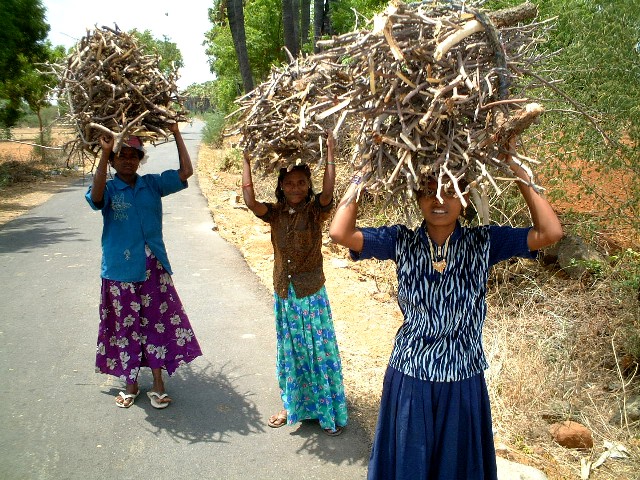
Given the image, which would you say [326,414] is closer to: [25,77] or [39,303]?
[39,303]

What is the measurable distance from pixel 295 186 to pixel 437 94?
1.62 meters

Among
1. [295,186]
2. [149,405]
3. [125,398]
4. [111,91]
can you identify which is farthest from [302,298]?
[111,91]

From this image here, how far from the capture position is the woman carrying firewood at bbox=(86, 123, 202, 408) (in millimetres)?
3707

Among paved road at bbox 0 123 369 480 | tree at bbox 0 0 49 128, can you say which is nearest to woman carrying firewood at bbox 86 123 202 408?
paved road at bbox 0 123 369 480

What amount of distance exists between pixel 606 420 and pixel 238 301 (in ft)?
12.8

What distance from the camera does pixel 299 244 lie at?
11.2ft

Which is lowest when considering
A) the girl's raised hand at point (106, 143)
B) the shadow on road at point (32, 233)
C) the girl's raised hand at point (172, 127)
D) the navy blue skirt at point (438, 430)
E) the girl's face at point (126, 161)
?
the shadow on road at point (32, 233)

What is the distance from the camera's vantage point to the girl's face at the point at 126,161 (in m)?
3.60

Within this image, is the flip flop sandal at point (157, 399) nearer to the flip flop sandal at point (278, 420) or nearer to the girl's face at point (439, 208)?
the flip flop sandal at point (278, 420)

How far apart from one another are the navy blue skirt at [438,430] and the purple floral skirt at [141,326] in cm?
217

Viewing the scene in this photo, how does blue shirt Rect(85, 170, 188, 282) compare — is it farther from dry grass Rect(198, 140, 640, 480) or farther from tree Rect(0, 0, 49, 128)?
tree Rect(0, 0, 49, 128)

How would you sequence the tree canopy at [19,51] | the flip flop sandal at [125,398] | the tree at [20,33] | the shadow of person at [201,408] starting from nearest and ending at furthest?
the shadow of person at [201,408], the flip flop sandal at [125,398], the tree at [20,33], the tree canopy at [19,51]

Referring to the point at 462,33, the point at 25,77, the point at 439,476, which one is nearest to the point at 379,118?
the point at 462,33

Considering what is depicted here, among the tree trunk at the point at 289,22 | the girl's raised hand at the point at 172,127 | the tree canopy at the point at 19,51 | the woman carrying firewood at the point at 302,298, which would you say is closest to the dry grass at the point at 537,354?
the woman carrying firewood at the point at 302,298
